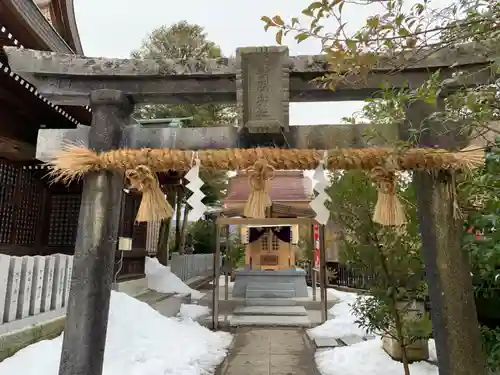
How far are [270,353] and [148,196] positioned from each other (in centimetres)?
472

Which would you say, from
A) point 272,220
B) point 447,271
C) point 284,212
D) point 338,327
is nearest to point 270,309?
point 338,327

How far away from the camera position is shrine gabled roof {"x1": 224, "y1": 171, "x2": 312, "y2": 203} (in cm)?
986

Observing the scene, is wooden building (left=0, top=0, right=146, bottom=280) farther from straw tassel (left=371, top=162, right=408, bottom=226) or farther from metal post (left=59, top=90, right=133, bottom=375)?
straw tassel (left=371, top=162, right=408, bottom=226)

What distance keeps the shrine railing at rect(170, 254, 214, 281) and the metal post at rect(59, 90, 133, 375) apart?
1130 centimetres

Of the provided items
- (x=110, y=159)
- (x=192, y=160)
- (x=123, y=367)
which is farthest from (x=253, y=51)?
(x=123, y=367)

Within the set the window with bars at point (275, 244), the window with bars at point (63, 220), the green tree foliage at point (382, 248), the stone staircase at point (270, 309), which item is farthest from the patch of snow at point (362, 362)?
the window with bars at point (275, 244)

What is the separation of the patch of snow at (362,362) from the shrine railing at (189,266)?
8749mm

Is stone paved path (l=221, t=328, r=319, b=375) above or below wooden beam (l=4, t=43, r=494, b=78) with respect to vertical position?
below

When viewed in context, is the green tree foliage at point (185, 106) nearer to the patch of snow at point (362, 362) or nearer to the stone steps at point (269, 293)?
the stone steps at point (269, 293)

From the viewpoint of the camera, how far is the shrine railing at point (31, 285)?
4.35m

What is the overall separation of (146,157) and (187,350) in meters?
4.37

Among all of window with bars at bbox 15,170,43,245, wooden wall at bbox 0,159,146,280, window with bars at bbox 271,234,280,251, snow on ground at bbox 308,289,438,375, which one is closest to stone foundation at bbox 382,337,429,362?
snow on ground at bbox 308,289,438,375

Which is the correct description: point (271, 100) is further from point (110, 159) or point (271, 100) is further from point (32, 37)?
point (32, 37)

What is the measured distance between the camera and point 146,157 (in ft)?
8.48
